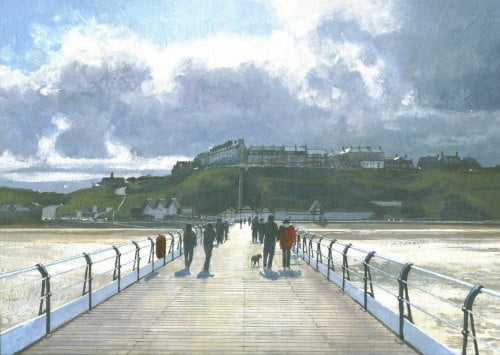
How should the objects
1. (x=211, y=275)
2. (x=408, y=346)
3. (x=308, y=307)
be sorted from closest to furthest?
(x=408, y=346) → (x=308, y=307) → (x=211, y=275)

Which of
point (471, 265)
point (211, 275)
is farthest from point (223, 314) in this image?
point (471, 265)

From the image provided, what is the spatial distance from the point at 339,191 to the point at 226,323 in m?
159

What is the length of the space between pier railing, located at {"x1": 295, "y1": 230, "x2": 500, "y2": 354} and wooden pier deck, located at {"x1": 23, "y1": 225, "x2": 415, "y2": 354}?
244mm

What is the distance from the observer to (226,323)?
9312 mm

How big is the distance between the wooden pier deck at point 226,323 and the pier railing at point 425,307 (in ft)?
0.80

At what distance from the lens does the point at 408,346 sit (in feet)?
25.3

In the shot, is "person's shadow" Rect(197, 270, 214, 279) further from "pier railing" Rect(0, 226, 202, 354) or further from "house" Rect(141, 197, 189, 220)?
"house" Rect(141, 197, 189, 220)

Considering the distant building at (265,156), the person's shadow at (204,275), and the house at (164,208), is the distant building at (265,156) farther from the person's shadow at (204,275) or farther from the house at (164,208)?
the person's shadow at (204,275)

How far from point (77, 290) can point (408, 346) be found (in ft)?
58.6

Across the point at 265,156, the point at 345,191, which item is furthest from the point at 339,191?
the point at 265,156

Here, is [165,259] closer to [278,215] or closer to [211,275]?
[211,275]

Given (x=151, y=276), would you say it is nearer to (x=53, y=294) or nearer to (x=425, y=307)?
(x=53, y=294)

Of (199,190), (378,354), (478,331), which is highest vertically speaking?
(199,190)

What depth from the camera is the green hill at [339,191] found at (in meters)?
155
